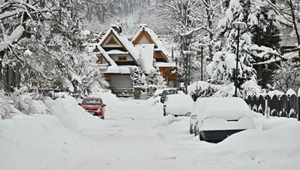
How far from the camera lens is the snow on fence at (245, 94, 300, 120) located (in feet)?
64.7

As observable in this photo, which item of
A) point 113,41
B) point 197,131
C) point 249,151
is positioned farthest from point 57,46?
point 113,41

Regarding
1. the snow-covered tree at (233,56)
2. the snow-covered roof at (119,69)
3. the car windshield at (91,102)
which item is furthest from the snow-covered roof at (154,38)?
the snow-covered tree at (233,56)

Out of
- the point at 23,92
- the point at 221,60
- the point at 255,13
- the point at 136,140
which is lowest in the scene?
the point at 136,140

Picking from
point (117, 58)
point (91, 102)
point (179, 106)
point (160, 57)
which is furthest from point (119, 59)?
point (179, 106)

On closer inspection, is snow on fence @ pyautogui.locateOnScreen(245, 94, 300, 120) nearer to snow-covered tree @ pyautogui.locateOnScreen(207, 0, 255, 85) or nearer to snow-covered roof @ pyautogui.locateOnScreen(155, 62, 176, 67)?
snow-covered tree @ pyautogui.locateOnScreen(207, 0, 255, 85)

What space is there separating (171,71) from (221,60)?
4744 cm

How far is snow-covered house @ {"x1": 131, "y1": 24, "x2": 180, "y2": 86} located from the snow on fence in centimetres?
4579

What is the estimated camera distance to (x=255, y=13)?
26.6 m

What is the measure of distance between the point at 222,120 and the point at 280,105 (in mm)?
8092

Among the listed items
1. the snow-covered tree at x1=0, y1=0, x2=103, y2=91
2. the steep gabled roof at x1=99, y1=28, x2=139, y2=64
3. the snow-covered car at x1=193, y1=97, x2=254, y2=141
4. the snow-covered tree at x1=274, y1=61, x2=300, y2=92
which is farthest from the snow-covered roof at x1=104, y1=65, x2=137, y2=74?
the snow-covered car at x1=193, y1=97, x2=254, y2=141

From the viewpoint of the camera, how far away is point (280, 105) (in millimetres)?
21625

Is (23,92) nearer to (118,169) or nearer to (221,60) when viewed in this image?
(118,169)

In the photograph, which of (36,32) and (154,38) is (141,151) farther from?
(154,38)

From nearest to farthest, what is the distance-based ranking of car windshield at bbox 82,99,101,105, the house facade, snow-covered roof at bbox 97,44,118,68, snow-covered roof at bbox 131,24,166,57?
Result: 1. car windshield at bbox 82,99,101,105
2. the house facade
3. snow-covered roof at bbox 97,44,118,68
4. snow-covered roof at bbox 131,24,166,57
